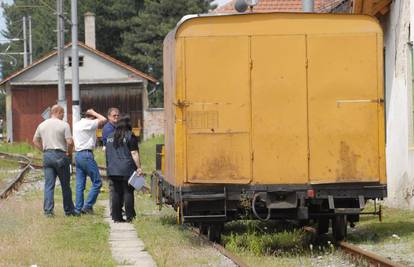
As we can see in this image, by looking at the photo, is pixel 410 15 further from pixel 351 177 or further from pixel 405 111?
pixel 351 177

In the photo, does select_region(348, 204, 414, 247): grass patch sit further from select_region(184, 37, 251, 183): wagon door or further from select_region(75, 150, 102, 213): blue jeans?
select_region(75, 150, 102, 213): blue jeans

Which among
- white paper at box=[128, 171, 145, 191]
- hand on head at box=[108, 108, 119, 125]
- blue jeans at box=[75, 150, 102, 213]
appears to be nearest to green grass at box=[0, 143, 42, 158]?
blue jeans at box=[75, 150, 102, 213]

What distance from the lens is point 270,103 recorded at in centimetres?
1123

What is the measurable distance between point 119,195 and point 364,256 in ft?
16.6

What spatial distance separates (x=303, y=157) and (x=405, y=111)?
5.59 metres

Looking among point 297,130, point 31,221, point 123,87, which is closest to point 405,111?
point 297,130

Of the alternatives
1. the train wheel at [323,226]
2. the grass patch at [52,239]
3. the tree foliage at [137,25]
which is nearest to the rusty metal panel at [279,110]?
the train wheel at [323,226]

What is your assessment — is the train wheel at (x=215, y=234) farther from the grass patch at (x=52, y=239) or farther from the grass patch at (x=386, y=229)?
the grass patch at (x=386, y=229)

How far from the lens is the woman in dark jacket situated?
14.4 meters

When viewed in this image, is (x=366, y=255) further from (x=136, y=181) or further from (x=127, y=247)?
(x=136, y=181)

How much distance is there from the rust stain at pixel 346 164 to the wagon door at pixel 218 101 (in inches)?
42.2

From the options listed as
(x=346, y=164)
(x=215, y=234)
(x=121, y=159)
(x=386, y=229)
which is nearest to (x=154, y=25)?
(x=121, y=159)

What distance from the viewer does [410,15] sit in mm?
15812

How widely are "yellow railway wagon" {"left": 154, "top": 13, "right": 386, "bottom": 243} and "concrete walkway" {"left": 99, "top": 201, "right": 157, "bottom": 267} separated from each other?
84 cm
